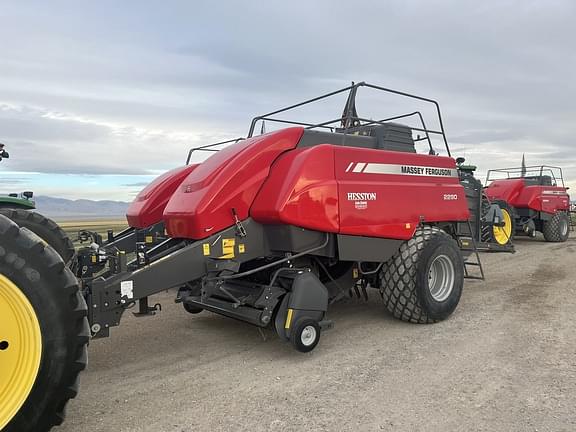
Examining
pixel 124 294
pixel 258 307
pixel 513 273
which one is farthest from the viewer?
pixel 513 273

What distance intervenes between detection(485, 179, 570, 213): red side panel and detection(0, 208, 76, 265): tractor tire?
1150 centimetres

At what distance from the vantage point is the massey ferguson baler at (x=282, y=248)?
102 inches

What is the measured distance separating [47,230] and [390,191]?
12.2 ft

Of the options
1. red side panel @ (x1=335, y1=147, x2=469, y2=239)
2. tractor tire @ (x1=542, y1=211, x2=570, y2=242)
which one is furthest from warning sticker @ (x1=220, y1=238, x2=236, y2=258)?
tractor tire @ (x1=542, y1=211, x2=570, y2=242)

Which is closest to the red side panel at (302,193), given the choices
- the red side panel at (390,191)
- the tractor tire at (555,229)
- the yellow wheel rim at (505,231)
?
the red side panel at (390,191)

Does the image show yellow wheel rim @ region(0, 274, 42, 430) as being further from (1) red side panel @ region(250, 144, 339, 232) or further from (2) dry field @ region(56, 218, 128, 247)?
(2) dry field @ region(56, 218, 128, 247)

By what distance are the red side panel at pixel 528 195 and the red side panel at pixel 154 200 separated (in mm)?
10005

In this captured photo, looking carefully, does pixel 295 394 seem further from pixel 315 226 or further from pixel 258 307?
pixel 315 226

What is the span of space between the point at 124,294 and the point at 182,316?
1958 mm

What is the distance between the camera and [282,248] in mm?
4500

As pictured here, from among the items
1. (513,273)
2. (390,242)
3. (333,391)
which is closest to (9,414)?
(333,391)

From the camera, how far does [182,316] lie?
5.68 meters

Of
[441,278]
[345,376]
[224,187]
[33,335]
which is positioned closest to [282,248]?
[224,187]

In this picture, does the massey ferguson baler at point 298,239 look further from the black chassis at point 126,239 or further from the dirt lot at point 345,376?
the black chassis at point 126,239
